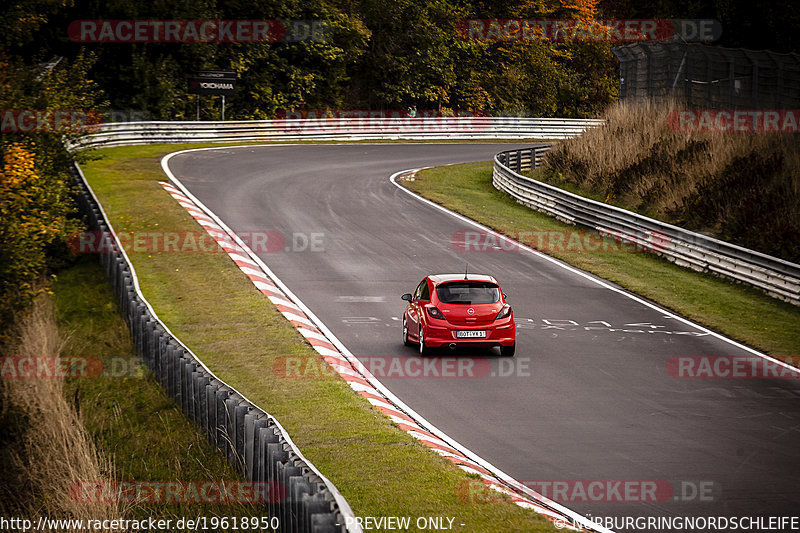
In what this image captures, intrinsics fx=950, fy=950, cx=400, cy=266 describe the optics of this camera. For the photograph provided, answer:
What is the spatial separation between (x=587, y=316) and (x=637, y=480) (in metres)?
9.46

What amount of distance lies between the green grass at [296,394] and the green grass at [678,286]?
897 cm

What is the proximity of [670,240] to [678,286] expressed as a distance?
10.8 ft

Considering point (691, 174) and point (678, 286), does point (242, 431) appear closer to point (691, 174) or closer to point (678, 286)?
point (678, 286)

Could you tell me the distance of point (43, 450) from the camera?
15852 mm

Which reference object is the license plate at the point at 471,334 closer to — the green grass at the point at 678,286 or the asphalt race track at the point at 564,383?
the asphalt race track at the point at 564,383

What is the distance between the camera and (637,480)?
37.4ft

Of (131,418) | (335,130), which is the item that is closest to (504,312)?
(131,418)

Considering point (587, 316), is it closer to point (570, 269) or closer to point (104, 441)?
point (570, 269)

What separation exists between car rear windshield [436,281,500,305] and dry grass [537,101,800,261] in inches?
432

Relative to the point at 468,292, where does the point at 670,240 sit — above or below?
below

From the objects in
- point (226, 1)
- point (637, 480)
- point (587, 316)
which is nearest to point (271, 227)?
point (587, 316)

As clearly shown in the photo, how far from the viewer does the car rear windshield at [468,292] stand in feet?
56.6

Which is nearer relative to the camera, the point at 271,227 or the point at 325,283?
the point at 325,283

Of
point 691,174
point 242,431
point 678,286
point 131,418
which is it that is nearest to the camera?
point 242,431
